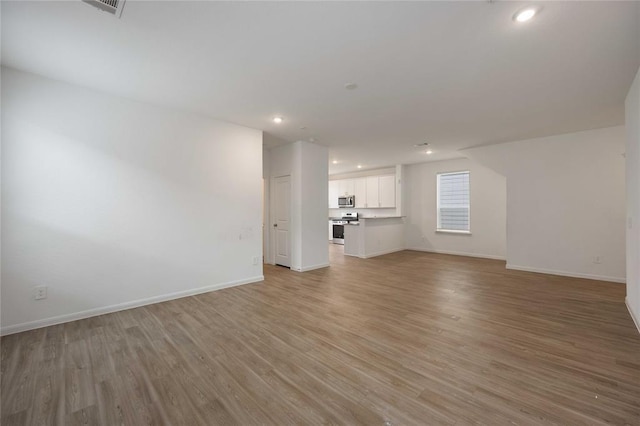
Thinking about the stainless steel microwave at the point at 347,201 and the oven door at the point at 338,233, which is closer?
the stainless steel microwave at the point at 347,201

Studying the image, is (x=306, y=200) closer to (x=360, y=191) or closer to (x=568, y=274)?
(x=360, y=191)

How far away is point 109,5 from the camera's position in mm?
1845

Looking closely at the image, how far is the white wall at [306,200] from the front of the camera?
17.6ft

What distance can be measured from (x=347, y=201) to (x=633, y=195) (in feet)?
23.8

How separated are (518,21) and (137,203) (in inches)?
176

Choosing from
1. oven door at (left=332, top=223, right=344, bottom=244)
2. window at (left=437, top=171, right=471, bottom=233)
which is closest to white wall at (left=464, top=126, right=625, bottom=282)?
window at (left=437, top=171, right=471, bottom=233)

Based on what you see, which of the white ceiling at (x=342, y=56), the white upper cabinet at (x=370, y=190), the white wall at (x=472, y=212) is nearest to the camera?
the white ceiling at (x=342, y=56)

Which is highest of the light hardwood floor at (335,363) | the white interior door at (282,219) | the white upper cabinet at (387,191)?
the white upper cabinet at (387,191)

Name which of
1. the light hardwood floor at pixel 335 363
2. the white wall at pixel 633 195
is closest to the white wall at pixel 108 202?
the light hardwood floor at pixel 335 363

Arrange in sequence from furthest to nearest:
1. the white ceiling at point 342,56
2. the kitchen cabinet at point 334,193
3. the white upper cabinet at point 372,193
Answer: the kitchen cabinet at point 334,193
the white upper cabinet at point 372,193
the white ceiling at point 342,56

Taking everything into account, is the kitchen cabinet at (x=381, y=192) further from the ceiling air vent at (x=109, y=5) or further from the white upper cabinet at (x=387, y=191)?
the ceiling air vent at (x=109, y=5)

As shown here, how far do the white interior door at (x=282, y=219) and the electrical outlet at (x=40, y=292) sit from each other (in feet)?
12.0

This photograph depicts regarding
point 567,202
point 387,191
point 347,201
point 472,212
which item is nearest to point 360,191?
point 347,201

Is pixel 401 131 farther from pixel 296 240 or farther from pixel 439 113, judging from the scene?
pixel 296 240
